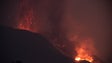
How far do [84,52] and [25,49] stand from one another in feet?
46.3

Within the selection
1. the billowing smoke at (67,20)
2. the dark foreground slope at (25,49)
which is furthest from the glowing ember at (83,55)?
the dark foreground slope at (25,49)

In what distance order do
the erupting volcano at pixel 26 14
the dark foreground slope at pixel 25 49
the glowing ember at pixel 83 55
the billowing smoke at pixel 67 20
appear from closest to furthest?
the dark foreground slope at pixel 25 49
the glowing ember at pixel 83 55
the erupting volcano at pixel 26 14
the billowing smoke at pixel 67 20

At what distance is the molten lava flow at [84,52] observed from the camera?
131 ft

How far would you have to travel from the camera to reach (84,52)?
42594 mm

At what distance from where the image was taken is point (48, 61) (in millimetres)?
32312

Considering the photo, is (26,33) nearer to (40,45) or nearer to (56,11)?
(40,45)

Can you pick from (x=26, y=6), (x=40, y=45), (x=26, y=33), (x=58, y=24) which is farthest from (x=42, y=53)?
(x=58, y=24)

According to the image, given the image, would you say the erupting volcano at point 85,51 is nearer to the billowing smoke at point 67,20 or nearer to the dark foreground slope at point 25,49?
the billowing smoke at point 67,20

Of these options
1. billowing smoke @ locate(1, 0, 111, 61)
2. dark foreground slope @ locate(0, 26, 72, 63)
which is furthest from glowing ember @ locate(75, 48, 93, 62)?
dark foreground slope @ locate(0, 26, 72, 63)

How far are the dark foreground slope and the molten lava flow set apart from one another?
645 cm

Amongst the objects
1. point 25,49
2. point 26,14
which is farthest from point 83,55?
point 26,14

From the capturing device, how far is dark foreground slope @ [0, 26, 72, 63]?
104 feet

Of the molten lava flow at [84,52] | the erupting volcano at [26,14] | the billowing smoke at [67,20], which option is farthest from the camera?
the billowing smoke at [67,20]

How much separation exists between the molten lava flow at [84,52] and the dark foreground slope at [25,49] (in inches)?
254
